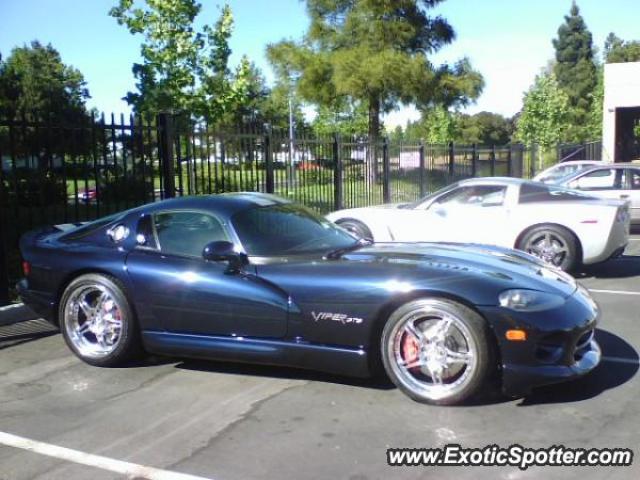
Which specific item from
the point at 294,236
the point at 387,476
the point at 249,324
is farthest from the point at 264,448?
the point at 294,236

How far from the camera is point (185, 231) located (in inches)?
202

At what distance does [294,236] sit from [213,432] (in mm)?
1755

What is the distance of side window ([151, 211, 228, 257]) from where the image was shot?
4.98 meters

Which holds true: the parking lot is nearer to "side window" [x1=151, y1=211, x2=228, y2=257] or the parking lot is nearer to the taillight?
"side window" [x1=151, y1=211, x2=228, y2=257]

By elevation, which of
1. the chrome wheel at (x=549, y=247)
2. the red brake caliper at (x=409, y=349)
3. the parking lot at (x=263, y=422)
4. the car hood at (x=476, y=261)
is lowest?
the parking lot at (x=263, y=422)

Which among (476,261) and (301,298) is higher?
(476,261)

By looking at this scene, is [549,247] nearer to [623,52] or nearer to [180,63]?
[180,63]

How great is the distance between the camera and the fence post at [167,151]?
9.26 m

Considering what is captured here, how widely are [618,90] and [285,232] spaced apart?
32459 millimetres

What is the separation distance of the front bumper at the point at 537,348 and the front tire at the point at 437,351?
0.11 m

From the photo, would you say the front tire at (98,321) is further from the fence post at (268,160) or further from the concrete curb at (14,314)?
the fence post at (268,160)

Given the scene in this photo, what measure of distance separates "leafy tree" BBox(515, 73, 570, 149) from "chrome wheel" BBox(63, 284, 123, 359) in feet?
121

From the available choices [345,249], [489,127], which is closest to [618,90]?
[345,249]
